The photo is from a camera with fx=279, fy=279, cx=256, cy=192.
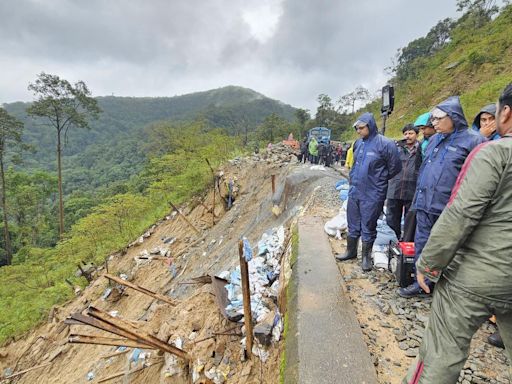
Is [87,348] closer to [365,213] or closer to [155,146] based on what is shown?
[365,213]

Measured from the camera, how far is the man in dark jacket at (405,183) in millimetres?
3615

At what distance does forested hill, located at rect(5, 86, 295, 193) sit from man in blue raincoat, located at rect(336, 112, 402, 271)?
20611 millimetres

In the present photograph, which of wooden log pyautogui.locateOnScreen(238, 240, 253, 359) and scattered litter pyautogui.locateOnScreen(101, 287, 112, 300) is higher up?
wooden log pyautogui.locateOnScreen(238, 240, 253, 359)

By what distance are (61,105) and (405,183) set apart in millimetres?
20472

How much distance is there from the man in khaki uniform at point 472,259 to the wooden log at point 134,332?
92.0 inches

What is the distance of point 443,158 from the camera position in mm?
2354

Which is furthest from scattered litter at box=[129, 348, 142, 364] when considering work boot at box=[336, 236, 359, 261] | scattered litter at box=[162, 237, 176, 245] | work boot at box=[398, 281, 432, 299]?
scattered litter at box=[162, 237, 176, 245]

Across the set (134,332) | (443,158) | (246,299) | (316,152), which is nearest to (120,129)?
(316,152)

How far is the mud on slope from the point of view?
9.93 feet

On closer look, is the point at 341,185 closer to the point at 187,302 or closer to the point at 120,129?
the point at 187,302

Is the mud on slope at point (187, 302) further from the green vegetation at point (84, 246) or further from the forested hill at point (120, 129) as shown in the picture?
the forested hill at point (120, 129)

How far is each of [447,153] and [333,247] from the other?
2.05m

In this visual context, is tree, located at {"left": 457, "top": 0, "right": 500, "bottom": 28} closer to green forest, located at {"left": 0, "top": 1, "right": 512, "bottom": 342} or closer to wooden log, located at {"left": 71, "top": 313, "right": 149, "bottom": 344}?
green forest, located at {"left": 0, "top": 1, "right": 512, "bottom": 342}

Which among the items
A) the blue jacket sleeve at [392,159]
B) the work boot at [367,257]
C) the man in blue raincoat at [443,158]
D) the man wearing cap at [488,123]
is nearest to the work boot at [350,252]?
the work boot at [367,257]
